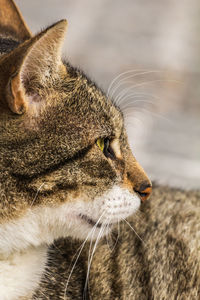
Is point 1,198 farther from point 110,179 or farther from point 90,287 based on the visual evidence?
point 90,287

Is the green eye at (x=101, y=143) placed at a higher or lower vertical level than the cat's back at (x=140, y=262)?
higher

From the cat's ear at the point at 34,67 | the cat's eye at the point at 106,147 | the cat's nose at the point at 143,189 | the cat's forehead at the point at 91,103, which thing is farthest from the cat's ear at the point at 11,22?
the cat's nose at the point at 143,189

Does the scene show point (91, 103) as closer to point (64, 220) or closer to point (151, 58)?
point (64, 220)

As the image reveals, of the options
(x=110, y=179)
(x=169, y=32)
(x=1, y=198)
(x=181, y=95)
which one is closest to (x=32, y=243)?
(x=1, y=198)

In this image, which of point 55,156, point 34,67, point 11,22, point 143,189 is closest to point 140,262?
point 143,189

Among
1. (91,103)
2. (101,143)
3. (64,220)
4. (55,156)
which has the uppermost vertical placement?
(91,103)

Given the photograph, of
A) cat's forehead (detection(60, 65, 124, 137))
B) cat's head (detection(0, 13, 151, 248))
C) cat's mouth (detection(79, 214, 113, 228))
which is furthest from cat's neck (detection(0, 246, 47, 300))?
cat's forehead (detection(60, 65, 124, 137))

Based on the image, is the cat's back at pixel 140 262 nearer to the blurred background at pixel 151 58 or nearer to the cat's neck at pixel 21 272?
the cat's neck at pixel 21 272

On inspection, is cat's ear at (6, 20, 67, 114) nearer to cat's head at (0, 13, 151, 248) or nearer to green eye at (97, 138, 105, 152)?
cat's head at (0, 13, 151, 248)
